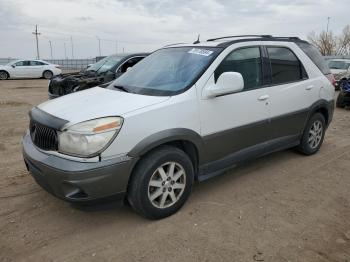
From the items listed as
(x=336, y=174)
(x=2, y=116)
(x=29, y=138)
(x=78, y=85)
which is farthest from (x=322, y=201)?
(x=2, y=116)

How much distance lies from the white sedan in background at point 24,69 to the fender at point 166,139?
867 inches

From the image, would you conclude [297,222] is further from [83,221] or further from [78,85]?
[78,85]

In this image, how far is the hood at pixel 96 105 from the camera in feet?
11.3

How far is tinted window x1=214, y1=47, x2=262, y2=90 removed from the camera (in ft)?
13.9

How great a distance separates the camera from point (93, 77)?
9148 millimetres

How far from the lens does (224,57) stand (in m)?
4.22

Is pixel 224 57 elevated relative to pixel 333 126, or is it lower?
elevated

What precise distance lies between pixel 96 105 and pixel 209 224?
5.33 ft

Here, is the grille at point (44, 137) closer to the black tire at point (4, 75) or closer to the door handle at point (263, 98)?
the door handle at point (263, 98)

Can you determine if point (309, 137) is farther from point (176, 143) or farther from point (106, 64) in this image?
point (106, 64)

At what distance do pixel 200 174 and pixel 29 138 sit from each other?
1.88m

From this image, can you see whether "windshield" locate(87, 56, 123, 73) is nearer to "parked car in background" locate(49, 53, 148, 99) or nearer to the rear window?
"parked car in background" locate(49, 53, 148, 99)

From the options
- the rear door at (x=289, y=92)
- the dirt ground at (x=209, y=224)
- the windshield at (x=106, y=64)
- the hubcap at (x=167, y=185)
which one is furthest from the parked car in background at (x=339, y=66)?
the hubcap at (x=167, y=185)

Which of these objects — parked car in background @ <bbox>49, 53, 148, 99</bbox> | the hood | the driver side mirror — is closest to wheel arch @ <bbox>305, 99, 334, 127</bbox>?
the driver side mirror
